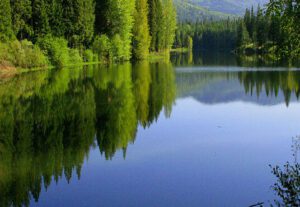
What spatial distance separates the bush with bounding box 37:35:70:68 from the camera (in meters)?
53.1

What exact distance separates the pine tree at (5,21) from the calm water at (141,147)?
18.9 meters

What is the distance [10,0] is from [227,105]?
33.7 metres

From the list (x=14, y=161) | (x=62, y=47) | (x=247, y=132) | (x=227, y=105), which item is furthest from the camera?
(x=62, y=47)

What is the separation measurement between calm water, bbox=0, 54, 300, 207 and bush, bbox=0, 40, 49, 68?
1614 centimetres

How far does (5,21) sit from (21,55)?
4.00 m

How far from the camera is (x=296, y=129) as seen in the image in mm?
18266

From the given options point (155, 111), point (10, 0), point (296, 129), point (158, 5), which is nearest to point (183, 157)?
point (296, 129)

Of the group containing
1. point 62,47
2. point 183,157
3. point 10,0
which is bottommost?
point 183,157

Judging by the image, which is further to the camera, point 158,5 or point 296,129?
point 158,5

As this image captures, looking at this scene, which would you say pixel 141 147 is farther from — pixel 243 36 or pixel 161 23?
pixel 243 36

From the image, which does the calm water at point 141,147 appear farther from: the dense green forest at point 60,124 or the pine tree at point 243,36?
the pine tree at point 243,36

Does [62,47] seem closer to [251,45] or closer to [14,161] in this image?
[14,161]

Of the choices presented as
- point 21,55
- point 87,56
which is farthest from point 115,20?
point 21,55

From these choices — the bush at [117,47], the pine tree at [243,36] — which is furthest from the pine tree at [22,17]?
the pine tree at [243,36]
